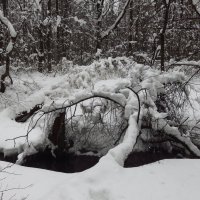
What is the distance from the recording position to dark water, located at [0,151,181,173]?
983 centimetres

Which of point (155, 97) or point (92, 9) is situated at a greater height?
point (92, 9)

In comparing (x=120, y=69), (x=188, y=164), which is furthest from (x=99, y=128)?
(x=188, y=164)

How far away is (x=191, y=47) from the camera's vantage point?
20.0m

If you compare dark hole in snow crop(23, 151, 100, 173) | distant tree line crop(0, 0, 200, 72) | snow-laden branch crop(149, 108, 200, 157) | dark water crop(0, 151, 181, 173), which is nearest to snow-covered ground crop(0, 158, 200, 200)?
snow-laden branch crop(149, 108, 200, 157)

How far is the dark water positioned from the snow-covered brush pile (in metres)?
0.25

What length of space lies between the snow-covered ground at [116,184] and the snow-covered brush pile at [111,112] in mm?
480

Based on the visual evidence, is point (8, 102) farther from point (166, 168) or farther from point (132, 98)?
point (166, 168)

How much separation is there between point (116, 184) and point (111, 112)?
2.79 meters

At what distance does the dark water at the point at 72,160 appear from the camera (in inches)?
387

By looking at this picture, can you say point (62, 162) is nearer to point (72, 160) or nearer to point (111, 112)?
point (72, 160)

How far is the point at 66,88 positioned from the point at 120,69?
164cm

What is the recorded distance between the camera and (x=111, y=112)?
817 cm

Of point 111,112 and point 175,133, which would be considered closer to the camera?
point 175,133

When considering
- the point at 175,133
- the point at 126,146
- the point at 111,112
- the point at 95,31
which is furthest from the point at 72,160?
the point at 95,31
